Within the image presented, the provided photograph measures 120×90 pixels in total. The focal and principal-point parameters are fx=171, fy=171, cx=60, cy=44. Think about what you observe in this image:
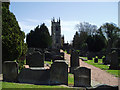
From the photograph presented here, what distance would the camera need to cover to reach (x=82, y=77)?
32.2ft

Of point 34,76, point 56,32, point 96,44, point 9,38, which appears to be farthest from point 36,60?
point 56,32

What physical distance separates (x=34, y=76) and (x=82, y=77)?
2.83m

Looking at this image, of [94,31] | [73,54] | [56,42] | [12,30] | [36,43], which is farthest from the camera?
[56,42]

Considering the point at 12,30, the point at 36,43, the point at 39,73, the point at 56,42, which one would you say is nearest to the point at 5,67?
the point at 39,73

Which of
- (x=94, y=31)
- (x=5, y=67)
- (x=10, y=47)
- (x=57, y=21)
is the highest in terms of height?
(x=57, y=21)

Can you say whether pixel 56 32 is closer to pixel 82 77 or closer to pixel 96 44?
pixel 96 44

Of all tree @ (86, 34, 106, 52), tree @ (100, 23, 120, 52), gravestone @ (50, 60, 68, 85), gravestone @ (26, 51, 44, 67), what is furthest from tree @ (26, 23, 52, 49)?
gravestone @ (50, 60, 68, 85)

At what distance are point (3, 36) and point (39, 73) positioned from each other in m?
4.34

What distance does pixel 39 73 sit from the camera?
1019 centimetres

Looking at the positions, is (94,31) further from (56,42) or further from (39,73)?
(39,73)

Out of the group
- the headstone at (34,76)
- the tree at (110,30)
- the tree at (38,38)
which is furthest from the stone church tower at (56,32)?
the headstone at (34,76)

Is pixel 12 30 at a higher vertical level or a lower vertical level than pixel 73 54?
higher

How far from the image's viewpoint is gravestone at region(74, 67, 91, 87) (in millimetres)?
9734

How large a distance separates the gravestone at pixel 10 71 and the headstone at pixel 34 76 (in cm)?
40
